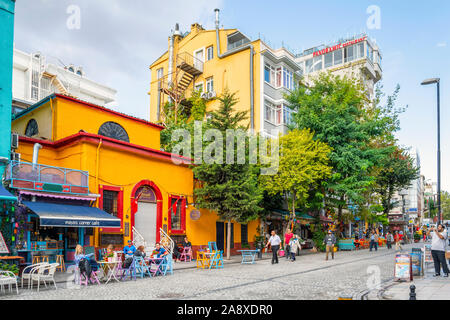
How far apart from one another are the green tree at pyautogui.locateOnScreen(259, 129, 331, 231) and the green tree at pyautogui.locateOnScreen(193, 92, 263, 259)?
2.72 meters

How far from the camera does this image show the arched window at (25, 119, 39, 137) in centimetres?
2111

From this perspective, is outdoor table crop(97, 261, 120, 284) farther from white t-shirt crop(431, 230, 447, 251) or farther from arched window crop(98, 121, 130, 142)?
white t-shirt crop(431, 230, 447, 251)

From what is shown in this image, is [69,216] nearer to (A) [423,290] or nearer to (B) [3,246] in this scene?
(B) [3,246]

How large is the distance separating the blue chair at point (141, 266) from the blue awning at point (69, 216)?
238 cm

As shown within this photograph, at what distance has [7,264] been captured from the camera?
1255cm

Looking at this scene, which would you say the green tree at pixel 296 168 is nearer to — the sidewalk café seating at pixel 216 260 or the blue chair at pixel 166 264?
the sidewalk café seating at pixel 216 260

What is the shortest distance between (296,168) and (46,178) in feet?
47.2

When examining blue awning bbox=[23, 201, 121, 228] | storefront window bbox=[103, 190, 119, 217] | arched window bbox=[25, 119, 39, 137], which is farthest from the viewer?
arched window bbox=[25, 119, 39, 137]

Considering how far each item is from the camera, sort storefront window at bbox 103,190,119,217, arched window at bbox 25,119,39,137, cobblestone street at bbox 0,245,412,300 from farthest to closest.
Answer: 1. arched window at bbox 25,119,39,137
2. storefront window at bbox 103,190,119,217
3. cobblestone street at bbox 0,245,412,300

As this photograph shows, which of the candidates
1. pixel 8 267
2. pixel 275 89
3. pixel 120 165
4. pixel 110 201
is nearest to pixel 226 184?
pixel 120 165

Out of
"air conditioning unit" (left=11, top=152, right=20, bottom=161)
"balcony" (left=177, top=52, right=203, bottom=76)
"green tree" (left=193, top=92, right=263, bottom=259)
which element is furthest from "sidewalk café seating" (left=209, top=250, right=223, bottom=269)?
"balcony" (left=177, top=52, right=203, bottom=76)

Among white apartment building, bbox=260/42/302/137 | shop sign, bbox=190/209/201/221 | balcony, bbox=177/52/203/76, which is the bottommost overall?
shop sign, bbox=190/209/201/221

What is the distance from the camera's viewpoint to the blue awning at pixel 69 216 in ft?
46.5

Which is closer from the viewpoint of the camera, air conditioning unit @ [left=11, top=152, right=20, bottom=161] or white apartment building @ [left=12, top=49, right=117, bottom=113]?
air conditioning unit @ [left=11, top=152, right=20, bottom=161]
